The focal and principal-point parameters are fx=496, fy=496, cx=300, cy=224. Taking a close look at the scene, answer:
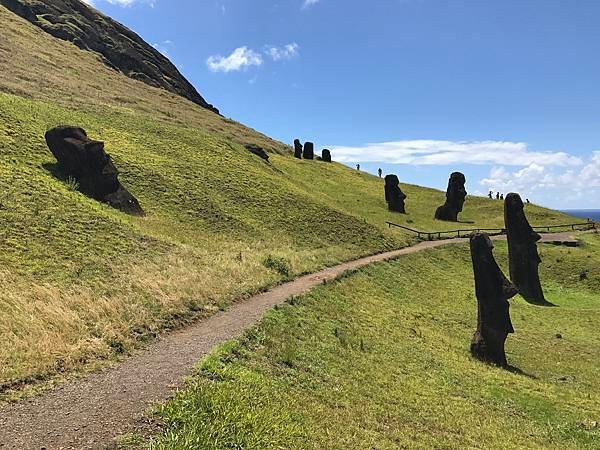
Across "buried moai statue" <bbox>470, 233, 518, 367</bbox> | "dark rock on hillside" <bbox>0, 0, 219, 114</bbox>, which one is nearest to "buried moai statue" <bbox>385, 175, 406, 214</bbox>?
"buried moai statue" <bbox>470, 233, 518, 367</bbox>

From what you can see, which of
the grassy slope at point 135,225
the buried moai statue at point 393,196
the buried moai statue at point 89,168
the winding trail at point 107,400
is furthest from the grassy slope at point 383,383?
the buried moai statue at point 393,196

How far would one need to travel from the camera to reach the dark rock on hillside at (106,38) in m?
115

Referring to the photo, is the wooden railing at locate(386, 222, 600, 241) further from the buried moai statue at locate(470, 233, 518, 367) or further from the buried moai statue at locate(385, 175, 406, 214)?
the buried moai statue at locate(470, 233, 518, 367)

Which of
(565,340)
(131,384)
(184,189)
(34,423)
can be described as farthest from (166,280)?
(184,189)

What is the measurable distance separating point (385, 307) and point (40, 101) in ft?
152

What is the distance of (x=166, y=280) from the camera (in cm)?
2041

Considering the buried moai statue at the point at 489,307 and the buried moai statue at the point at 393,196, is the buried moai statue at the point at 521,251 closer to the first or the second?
the buried moai statue at the point at 489,307

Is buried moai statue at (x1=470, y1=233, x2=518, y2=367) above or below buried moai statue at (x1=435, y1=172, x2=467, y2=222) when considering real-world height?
below

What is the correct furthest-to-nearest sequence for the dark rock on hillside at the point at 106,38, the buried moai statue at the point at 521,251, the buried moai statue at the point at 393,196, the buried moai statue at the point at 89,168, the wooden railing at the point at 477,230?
the dark rock on hillside at the point at 106,38
the buried moai statue at the point at 393,196
the wooden railing at the point at 477,230
the buried moai statue at the point at 521,251
the buried moai statue at the point at 89,168

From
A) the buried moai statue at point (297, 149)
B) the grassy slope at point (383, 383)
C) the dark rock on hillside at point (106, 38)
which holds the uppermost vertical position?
the dark rock on hillside at point (106, 38)

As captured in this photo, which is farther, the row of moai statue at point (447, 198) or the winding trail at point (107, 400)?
the row of moai statue at point (447, 198)

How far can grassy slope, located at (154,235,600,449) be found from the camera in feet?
33.2

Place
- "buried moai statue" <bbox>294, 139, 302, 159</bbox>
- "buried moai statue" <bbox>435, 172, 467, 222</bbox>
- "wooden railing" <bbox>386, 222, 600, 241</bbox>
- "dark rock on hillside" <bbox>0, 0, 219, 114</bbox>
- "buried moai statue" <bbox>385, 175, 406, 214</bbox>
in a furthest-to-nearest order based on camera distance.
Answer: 1. "dark rock on hillside" <bbox>0, 0, 219, 114</bbox>
2. "buried moai statue" <bbox>294, 139, 302, 159</bbox>
3. "buried moai statue" <bbox>385, 175, 406, 214</bbox>
4. "buried moai statue" <bbox>435, 172, 467, 222</bbox>
5. "wooden railing" <bbox>386, 222, 600, 241</bbox>

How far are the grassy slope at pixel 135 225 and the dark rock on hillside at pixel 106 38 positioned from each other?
38.4m
